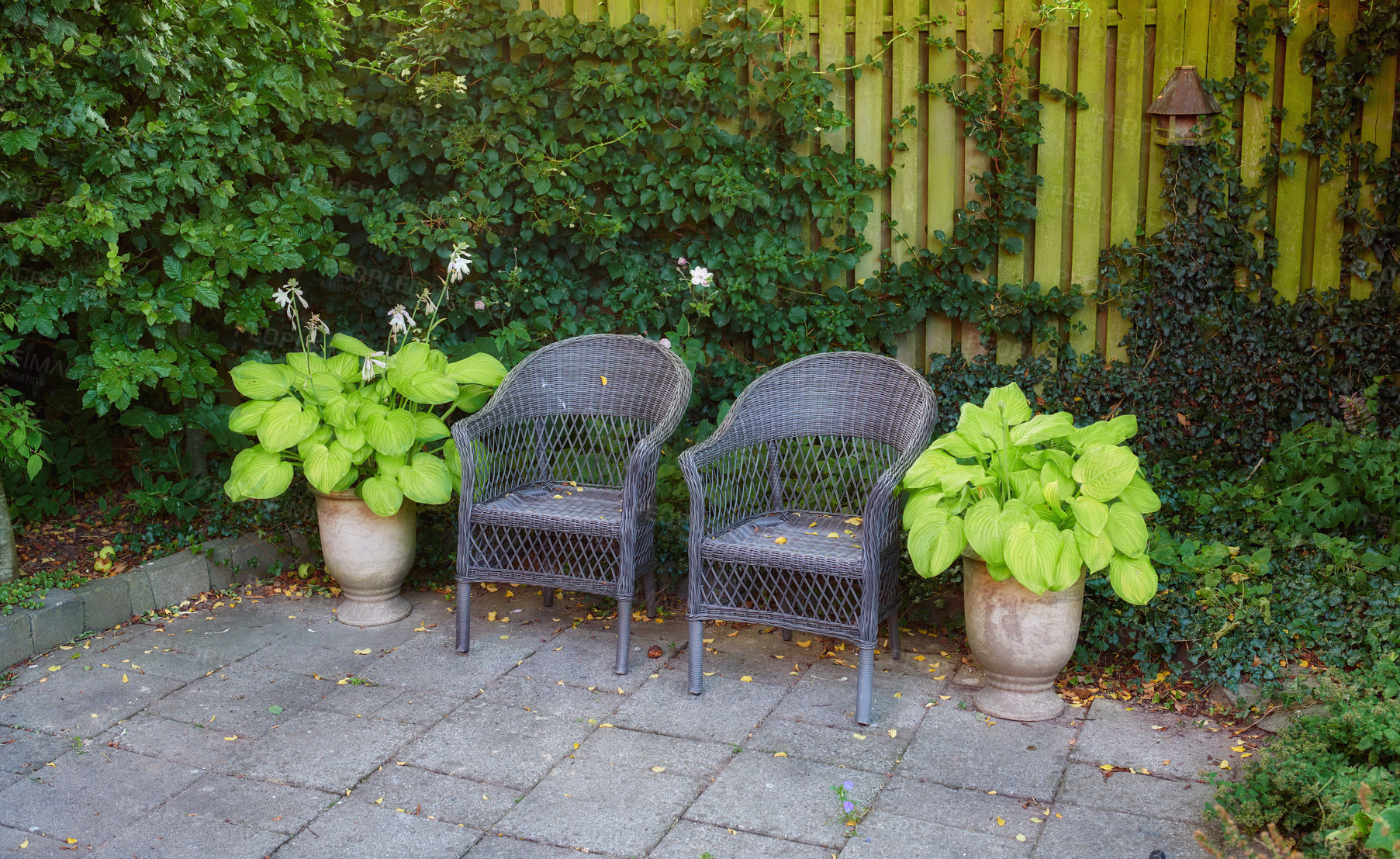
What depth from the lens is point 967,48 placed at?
173 inches

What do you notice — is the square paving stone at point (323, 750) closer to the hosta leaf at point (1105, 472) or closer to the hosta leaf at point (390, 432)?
the hosta leaf at point (390, 432)

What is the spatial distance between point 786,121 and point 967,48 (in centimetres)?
74

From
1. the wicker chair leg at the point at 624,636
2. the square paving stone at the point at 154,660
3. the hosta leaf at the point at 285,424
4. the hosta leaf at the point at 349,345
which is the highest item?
the hosta leaf at the point at 349,345

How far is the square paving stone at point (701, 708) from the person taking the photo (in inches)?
119

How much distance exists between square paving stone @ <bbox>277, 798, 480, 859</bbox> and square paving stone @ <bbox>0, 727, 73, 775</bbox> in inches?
33.0

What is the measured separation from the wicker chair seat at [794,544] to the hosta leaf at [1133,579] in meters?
0.64

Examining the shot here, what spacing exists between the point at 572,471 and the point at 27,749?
1.83 metres

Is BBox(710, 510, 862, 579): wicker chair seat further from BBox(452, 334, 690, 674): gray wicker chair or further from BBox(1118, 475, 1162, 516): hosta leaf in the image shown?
BBox(1118, 475, 1162, 516): hosta leaf

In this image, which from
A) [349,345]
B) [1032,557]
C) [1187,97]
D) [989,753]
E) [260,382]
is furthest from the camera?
[1187,97]

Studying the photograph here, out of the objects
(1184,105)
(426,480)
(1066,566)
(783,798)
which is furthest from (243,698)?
(1184,105)

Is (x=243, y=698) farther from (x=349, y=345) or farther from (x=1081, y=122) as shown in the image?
(x=1081, y=122)

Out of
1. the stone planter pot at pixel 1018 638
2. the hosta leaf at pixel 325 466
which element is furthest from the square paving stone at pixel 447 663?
the stone planter pot at pixel 1018 638

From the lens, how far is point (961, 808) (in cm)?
263

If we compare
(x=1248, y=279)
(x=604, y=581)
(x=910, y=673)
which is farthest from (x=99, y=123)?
(x=1248, y=279)
